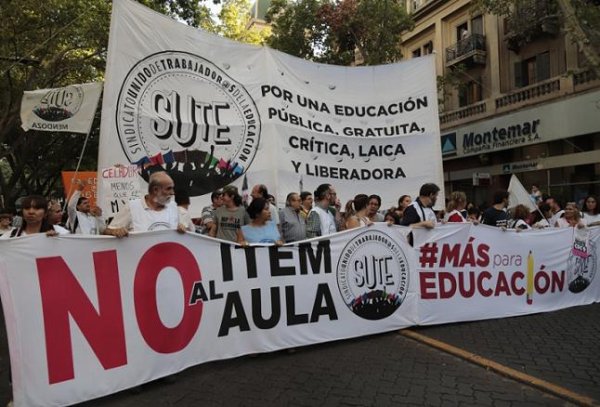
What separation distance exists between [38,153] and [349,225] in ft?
83.9

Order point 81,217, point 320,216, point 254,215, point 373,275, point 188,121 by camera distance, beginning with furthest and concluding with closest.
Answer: point 81,217 → point 320,216 → point 373,275 → point 188,121 → point 254,215

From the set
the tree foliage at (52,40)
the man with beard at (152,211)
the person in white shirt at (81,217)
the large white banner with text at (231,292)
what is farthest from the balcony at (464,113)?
the man with beard at (152,211)

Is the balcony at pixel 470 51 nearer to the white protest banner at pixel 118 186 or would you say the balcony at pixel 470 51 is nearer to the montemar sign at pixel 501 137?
the montemar sign at pixel 501 137

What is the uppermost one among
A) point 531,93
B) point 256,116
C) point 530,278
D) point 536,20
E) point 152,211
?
point 536,20

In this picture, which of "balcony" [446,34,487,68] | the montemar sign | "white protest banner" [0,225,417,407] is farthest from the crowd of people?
"balcony" [446,34,487,68]

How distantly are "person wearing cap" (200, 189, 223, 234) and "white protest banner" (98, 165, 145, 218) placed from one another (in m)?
0.93

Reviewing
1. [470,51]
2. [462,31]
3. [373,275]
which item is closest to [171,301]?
[373,275]

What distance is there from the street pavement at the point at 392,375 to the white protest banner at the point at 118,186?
1.74 m

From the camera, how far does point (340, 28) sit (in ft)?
67.2

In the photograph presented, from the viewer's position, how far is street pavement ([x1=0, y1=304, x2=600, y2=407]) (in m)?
3.93

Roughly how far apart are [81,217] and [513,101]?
19565 mm

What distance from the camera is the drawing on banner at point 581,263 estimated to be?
7.06 metres

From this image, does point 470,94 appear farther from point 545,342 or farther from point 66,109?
point 66,109

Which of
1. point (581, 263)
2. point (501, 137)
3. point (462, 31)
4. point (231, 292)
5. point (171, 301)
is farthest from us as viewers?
point (462, 31)
